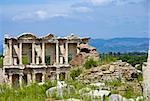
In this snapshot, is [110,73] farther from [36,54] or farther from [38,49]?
[36,54]

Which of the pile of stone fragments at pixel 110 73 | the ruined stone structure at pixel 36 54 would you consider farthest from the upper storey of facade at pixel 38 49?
the pile of stone fragments at pixel 110 73

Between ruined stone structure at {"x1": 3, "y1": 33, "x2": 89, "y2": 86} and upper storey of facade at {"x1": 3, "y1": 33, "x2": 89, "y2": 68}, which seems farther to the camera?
upper storey of facade at {"x1": 3, "y1": 33, "x2": 89, "y2": 68}

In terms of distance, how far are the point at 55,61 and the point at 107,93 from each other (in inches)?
1496

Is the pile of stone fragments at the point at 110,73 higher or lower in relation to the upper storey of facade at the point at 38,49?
higher

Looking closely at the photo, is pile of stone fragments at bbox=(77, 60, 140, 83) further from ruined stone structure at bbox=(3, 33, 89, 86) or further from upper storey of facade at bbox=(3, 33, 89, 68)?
upper storey of facade at bbox=(3, 33, 89, 68)

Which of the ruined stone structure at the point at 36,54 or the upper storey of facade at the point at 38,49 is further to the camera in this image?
the upper storey of facade at the point at 38,49

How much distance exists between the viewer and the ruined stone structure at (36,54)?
4553 cm

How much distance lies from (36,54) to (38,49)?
20.4 inches

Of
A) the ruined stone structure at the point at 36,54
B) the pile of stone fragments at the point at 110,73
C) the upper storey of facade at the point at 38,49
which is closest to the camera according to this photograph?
the pile of stone fragments at the point at 110,73

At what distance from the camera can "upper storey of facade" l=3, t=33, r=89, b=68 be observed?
46.7 m

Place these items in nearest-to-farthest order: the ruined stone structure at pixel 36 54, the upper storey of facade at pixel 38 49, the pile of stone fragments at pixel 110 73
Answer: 1. the pile of stone fragments at pixel 110 73
2. the ruined stone structure at pixel 36 54
3. the upper storey of facade at pixel 38 49

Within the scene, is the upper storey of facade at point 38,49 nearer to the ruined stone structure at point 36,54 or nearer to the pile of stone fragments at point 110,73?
the ruined stone structure at point 36,54

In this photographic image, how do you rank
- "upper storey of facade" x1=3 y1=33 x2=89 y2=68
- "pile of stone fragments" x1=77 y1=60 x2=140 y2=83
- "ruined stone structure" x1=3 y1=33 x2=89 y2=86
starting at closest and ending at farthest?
"pile of stone fragments" x1=77 y1=60 x2=140 y2=83 → "ruined stone structure" x1=3 y1=33 x2=89 y2=86 → "upper storey of facade" x1=3 y1=33 x2=89 y2=68

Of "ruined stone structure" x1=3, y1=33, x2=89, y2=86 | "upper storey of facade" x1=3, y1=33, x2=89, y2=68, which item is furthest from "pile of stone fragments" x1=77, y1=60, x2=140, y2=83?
"upper storey of facade" x1=3, y1=33, x2=89, y2=68
